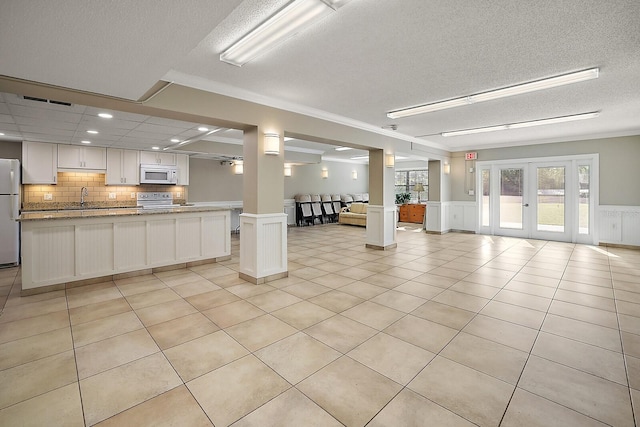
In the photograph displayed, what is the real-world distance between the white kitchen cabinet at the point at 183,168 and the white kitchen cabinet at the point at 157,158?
145mm

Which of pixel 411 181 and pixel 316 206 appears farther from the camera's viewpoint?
pixel 411 181

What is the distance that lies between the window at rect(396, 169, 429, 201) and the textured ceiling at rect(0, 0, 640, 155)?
877 cm

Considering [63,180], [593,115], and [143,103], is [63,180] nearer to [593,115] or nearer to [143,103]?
[143,103]

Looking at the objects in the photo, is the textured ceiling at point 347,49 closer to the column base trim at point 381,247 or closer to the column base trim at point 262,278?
the column base trim at point 262,278

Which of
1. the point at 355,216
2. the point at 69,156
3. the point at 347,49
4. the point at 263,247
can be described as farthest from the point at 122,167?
the point at 355,216

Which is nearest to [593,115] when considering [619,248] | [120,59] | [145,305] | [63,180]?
[619,248]

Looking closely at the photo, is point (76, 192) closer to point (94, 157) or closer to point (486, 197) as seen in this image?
point (94, 157)

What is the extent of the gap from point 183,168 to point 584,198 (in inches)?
384

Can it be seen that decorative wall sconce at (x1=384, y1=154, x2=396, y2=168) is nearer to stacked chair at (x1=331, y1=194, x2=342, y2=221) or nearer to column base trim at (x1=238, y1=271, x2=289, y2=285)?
column base trim at (x1=238, y1=271, x2=289, y2=285)

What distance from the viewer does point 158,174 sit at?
7.17 m

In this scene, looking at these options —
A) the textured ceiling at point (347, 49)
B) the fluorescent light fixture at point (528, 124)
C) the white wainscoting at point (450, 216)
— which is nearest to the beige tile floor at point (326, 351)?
the textured ceiling at point (347, 49)

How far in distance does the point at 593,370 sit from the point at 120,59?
4.10 meters

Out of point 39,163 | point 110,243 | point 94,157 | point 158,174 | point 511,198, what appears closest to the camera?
point 110,243

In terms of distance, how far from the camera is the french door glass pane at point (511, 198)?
788cm
